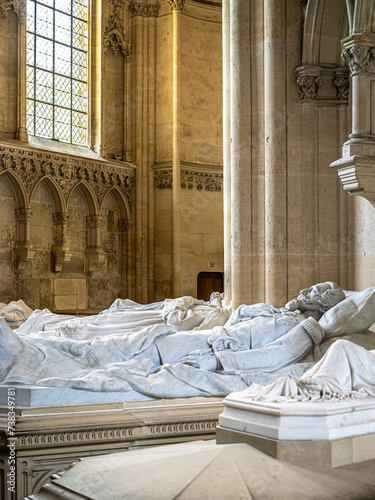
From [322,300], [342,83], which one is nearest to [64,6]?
[342,83]

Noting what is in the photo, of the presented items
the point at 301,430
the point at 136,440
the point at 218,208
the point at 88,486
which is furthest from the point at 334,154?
the point at 218,208

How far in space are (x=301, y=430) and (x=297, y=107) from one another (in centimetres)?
574

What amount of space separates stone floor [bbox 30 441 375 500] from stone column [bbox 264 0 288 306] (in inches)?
196

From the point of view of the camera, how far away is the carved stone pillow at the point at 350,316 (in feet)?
18.7

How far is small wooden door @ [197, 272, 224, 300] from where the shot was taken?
50.4ft

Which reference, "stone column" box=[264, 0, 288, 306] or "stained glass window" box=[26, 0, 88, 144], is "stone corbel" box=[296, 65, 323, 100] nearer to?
"stone column" box=[264, 0, 288, 306]

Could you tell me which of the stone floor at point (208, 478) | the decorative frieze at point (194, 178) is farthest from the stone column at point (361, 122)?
the decorative frieze at point (194, 178)

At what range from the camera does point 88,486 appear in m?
2.95

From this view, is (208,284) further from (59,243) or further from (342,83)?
(342,83)

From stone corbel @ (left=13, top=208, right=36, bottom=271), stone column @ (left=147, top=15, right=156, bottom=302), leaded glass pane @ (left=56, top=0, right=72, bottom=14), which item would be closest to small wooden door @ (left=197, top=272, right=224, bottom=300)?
stone column @ (left=147, top=15, right=156, bottom=302)

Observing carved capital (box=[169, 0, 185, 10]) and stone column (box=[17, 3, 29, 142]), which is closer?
stone column (box=[17, 3, 29, 142])

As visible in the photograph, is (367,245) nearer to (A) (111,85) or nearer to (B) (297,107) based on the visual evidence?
(B) (297,107)

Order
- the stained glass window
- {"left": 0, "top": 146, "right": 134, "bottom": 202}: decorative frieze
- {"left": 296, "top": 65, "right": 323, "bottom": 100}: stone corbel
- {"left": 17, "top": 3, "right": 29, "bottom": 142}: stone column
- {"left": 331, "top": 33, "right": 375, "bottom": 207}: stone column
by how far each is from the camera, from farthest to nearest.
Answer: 1. the stained glass window
2. {"left": 17, "top": 3, "right": 29, "bottom": 142}: stone column
3. {"left": 0, "top": 146, "right": 134, "bottom": 202}: decorative frieze
4. {"left": 296, "top": 65, "right": 323, "bottom": 100}: stone corbel
5. {"left": 331, "top": 33, "right": 375, "bottom": 207}: stone column

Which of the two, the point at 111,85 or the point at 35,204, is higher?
the point at 111,85
